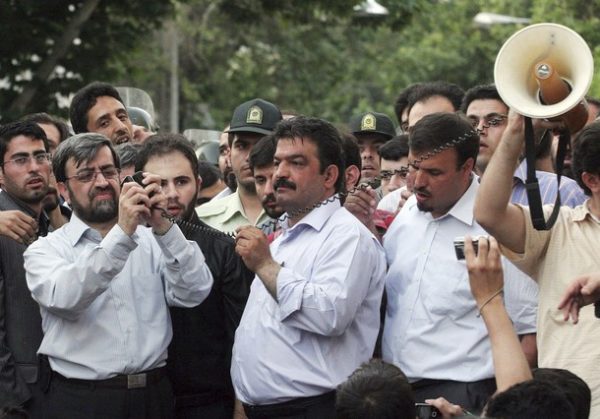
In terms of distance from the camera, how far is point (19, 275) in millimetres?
7020

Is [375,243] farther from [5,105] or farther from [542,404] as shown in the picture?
[5,105]

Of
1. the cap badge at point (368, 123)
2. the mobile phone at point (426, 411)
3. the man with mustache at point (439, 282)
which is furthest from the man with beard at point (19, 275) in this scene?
the mobile phone at point (426, 411)

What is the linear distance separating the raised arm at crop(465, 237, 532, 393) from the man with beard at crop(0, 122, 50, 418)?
275 cm

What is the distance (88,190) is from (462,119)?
1.92m

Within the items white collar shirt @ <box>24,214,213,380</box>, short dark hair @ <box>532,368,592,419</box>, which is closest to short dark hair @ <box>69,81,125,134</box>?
white collar shirt @ <box>24,214,213,380</box>

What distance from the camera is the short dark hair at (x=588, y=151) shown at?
18.9ft

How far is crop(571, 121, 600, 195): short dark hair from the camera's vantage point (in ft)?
18.9

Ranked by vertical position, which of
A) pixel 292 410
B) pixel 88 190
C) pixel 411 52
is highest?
pixel 411 52

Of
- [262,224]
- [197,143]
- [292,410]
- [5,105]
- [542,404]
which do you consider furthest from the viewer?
[5,105]

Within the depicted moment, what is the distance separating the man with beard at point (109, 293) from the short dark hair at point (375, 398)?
6.73 ft

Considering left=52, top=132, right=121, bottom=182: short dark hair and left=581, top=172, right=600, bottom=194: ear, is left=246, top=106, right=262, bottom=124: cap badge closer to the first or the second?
left=52, top=132, right=121, bottom=182: short dark hair

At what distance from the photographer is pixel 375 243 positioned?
6.47 m

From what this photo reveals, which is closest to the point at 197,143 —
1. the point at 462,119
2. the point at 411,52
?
the point at 462,119

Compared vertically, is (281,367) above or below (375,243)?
below
